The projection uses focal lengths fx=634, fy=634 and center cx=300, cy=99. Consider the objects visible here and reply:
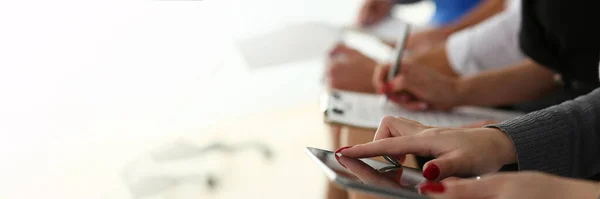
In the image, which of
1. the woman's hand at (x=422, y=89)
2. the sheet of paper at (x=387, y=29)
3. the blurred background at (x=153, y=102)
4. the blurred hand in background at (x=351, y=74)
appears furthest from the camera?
the sheet of paper at (x=387, y=29)

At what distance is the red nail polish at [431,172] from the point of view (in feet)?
1.39

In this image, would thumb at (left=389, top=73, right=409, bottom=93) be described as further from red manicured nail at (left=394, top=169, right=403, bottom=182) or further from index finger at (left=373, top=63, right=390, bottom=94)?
red manicured nail at (left=394, top=169, right=403, bottom=182)

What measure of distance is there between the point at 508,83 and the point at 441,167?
440 mm

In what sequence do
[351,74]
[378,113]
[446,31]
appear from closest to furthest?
[378,113], [351,74], [446,31]

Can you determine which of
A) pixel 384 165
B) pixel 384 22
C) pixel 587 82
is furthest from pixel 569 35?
pixel 384 22

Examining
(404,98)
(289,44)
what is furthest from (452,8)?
(404,98)

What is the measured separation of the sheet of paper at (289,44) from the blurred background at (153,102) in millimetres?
15

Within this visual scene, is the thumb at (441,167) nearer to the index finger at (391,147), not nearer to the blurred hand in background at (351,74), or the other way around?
the index finger at (391,147)

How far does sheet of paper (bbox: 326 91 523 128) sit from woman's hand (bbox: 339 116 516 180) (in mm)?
230

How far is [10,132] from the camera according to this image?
0.64 m

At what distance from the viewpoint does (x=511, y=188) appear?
0.35m

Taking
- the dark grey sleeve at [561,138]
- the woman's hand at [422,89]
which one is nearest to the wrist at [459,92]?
the woman's hand at [422,89]

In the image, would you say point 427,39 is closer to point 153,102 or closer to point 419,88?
point 419,88

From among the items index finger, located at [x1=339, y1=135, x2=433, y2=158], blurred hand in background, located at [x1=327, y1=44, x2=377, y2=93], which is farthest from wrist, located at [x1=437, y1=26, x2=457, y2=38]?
index finger, located at [x1=339, y1=135, x2=433, y2=158]
